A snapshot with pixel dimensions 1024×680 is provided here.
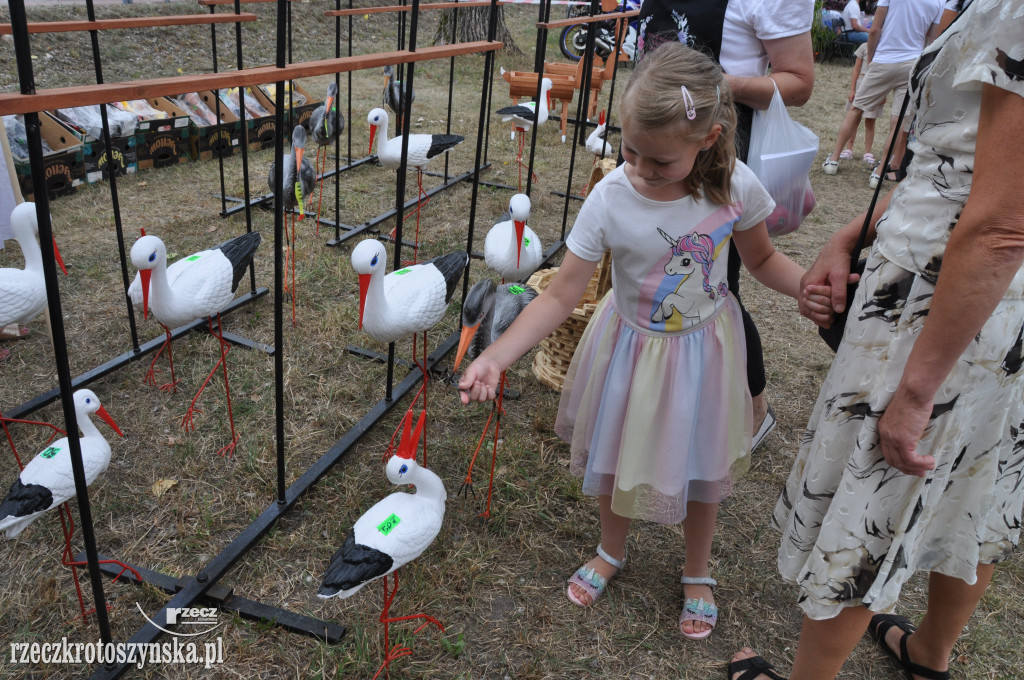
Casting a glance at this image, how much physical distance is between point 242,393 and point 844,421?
2.17m

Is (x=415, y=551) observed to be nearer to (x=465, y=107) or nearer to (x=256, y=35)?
(x=465, y=107)

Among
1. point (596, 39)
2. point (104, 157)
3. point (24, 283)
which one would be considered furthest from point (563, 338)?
point (596, 39)

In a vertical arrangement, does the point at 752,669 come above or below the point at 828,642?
below

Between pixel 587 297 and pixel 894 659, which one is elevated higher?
pixel 587 297

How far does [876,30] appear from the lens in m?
5.37

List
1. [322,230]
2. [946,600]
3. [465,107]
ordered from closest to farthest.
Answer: [946,600] < [322,230] < [465,107]

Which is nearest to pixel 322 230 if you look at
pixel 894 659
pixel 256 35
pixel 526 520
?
pixel 526 520

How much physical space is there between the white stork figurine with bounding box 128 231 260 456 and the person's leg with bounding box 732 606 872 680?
178 centimetres

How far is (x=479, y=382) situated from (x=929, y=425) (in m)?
0.75

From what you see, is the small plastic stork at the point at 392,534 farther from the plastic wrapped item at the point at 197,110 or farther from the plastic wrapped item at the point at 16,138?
the plastic wrapped item at the point at 197,110

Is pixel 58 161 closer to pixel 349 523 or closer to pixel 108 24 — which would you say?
pixel 108 24

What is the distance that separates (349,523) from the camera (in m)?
2.12

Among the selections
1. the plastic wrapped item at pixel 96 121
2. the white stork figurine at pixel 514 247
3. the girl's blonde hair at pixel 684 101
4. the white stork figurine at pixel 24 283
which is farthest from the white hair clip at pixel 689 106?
the plastic wrapped item at pixel 96 121

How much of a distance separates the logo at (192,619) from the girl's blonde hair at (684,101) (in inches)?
61.2
